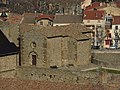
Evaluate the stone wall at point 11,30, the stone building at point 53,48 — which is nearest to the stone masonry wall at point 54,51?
the stone building at point 53,48

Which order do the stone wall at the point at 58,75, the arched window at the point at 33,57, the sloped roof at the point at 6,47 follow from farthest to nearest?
the arched window at the point at 33,57 → the sloped roof at the point at 6,47 → the stone wall at the point at 58,75

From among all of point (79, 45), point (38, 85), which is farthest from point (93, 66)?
point (38, 85)

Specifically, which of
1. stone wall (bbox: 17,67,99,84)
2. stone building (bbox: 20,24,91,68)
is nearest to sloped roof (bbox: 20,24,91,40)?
stone building (bbox: 20,24,91,68)

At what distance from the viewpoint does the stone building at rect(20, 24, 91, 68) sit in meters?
37.6

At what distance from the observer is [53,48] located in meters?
38.0

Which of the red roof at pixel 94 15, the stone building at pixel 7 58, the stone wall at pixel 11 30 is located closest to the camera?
the stone building at pixel 7 58

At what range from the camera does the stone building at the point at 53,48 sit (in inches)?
1481

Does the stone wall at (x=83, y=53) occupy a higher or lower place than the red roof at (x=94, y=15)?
lower

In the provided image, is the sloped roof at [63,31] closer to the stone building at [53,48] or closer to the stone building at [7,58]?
the stone building at [53,48]

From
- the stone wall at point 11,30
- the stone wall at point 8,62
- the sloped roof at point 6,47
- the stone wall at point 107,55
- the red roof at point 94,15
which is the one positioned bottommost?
the stone wall at point 107,55

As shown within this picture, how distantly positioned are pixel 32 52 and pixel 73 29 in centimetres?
470

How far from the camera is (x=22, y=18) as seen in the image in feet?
207

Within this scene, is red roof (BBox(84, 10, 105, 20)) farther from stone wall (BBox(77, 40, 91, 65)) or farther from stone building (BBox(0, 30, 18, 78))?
stone building (BBox(0, 30, 18, 78))

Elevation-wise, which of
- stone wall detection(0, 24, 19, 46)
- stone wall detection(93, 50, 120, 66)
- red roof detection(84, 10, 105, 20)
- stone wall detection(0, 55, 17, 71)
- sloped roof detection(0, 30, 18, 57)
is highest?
red roof detection(84, 10, 105, 20)
